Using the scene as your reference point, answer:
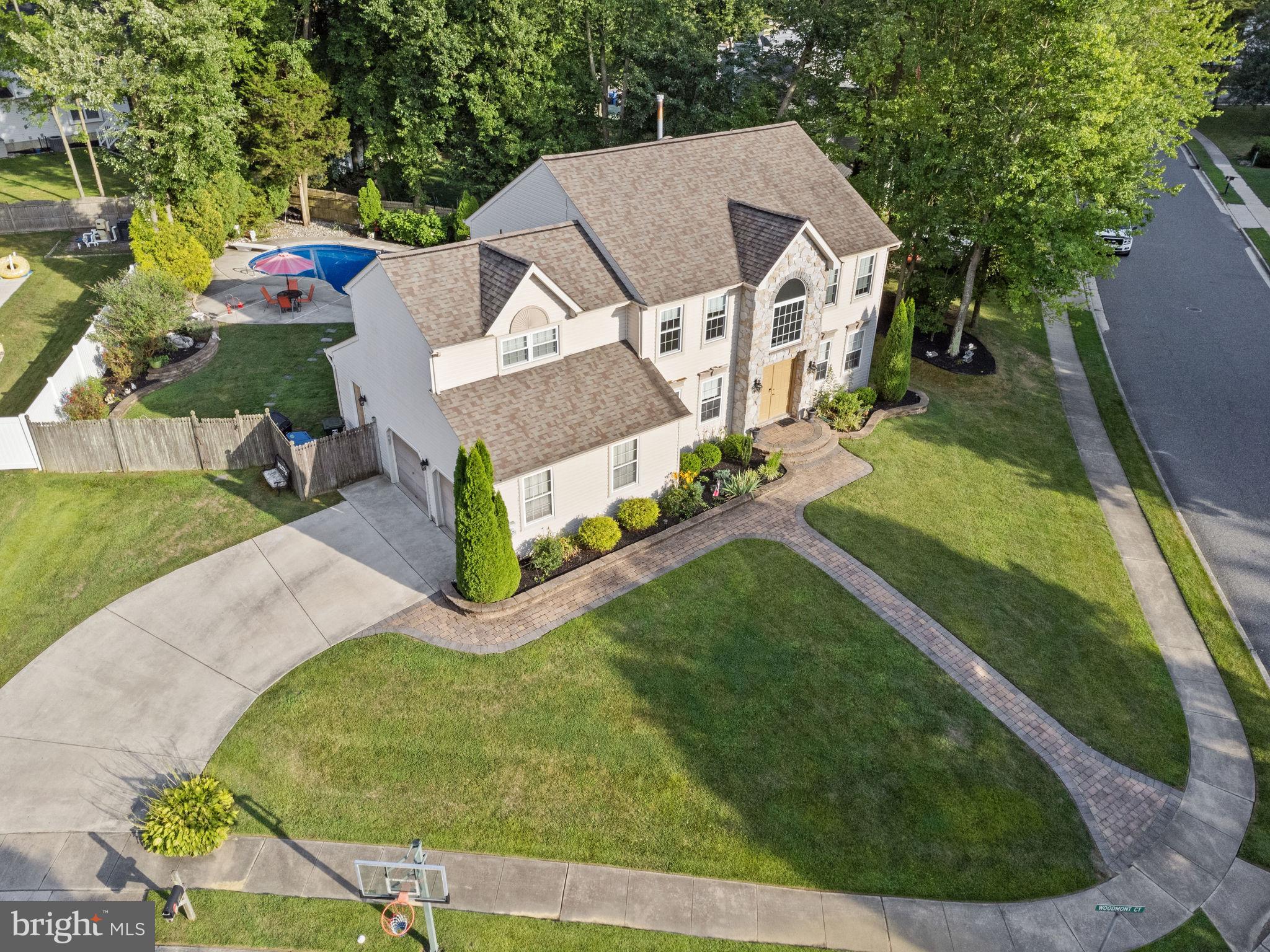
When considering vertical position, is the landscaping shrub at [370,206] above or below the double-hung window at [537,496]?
above

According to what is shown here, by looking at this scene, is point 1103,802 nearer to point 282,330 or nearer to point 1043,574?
point 1043,574

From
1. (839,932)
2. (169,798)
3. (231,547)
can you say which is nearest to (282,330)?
(231,547)

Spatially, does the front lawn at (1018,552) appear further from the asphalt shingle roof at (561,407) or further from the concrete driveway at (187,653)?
the concrete driveway at (187,653)

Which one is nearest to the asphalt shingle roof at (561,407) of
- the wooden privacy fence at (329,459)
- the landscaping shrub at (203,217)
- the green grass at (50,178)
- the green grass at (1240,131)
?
the wooden privacy fence at (329,459)

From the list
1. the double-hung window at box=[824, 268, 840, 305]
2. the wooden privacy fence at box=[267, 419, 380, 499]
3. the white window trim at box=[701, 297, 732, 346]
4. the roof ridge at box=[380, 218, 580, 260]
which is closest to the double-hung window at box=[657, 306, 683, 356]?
the white window trim at box=[701, 297, 732, 346]

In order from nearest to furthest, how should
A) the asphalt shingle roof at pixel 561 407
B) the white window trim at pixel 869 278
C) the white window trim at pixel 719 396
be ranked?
1. the asphalt shingle roof at pixel 561 407
2. the white window trim at pixel 719 396
3. the white window trim at pixel 869 278

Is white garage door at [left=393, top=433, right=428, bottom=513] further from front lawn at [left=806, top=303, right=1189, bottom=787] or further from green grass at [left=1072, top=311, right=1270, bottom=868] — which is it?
green grass at [left=1072, top=311, right=1270, bottom=868]

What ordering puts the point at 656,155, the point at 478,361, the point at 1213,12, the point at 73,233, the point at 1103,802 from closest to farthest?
the point at 1103,802
the point at 478,361
the point at 656,155
the point at 1213,12
the point at 73,233
